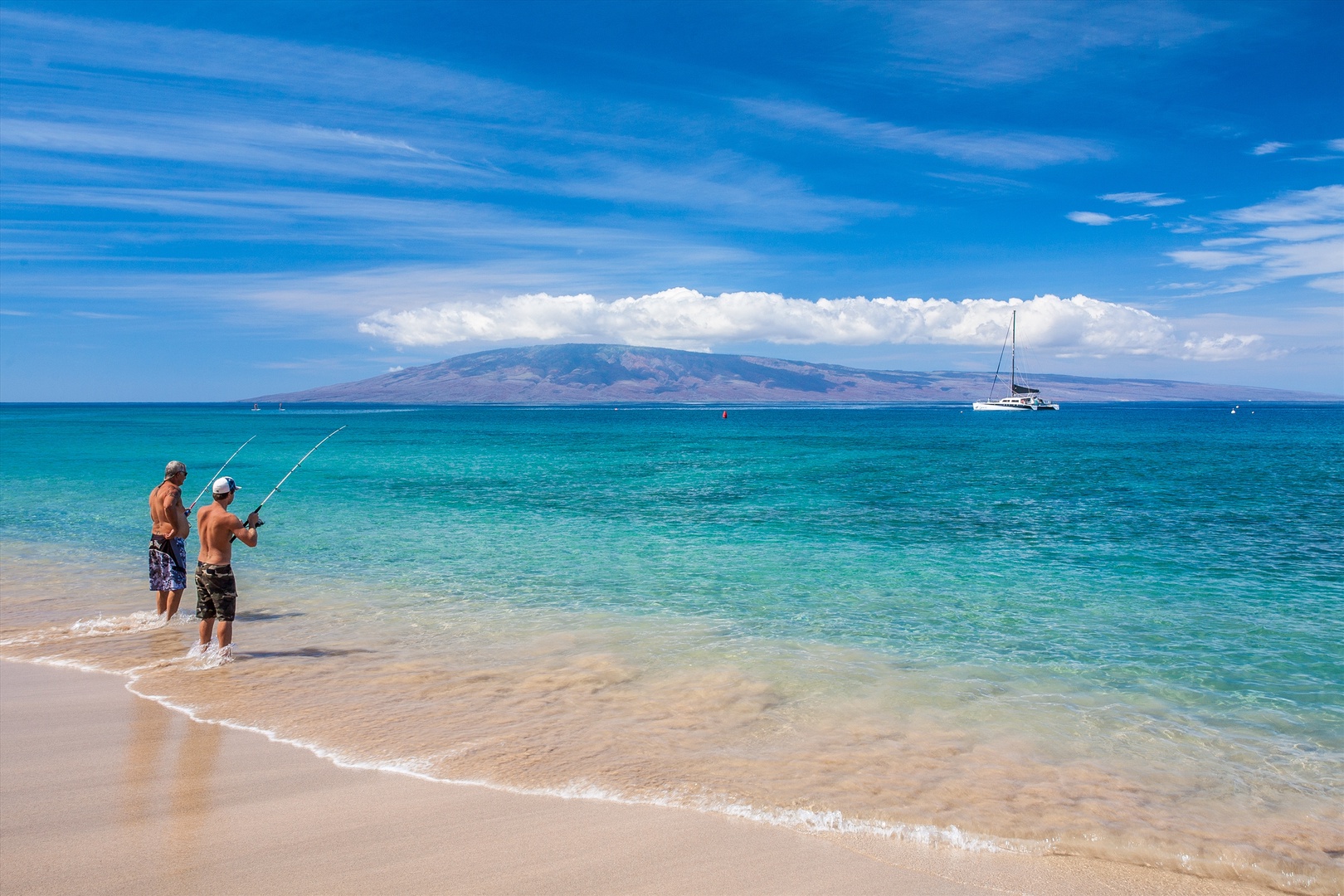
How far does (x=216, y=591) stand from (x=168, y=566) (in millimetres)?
2781

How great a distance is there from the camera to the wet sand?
4.76 m

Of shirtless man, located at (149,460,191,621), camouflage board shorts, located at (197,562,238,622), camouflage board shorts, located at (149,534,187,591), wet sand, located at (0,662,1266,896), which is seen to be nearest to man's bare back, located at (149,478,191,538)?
shirtless man, located at (149,460,191,621)

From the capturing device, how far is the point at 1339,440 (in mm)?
70812

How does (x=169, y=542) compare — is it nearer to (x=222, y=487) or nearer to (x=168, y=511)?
(x=168, y=511)

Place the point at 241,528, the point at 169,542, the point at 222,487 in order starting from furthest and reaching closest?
the point at 169,542 → the point at 241,528 → the point at 222,487

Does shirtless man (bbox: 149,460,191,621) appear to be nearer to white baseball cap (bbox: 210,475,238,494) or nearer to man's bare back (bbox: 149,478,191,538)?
man's bare back (bbox: 149,478,191,538)

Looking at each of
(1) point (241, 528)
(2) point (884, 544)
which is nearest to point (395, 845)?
(1) point (241, 528)

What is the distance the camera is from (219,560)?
9000 mm

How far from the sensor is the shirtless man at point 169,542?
10.7 m

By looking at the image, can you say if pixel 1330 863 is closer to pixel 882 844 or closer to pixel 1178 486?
pixel 882 844

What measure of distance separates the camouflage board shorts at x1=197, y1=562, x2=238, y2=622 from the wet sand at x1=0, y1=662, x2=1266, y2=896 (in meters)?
2.74

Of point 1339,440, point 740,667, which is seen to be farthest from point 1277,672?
point 1339,440

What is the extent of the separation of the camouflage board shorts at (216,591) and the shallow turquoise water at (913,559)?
11.1 ft

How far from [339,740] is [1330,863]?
7.42m
